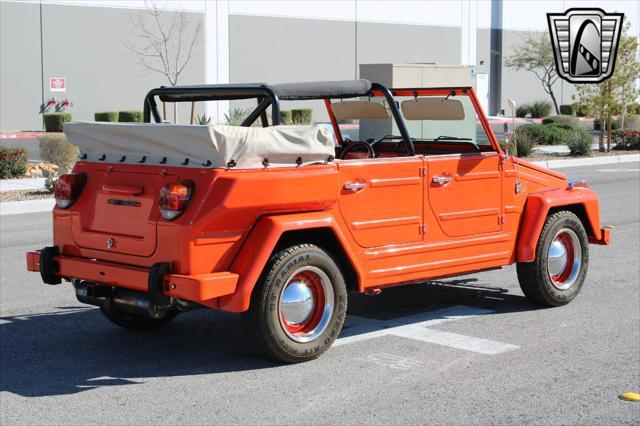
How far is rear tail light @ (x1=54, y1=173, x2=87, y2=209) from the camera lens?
286 inches

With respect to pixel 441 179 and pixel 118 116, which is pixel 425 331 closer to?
pixel 441 179

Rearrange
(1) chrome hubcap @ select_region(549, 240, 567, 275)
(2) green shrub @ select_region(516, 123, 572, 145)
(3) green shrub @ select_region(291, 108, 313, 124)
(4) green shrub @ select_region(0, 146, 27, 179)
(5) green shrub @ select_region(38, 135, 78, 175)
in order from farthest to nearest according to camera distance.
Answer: (3) green shrub @ select_region(291, 108, 313, 124) < (2) green shrub @ select_region(516, 123, 572, 145) < (5) green shrub @ select_region(38, 135, 78, 175) < (4) green shrub @ select_region(0, 146, 27, 179) < (1) chrome hubcap @ select_region(549, 240, 567, 275)

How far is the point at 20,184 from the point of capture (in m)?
20.5

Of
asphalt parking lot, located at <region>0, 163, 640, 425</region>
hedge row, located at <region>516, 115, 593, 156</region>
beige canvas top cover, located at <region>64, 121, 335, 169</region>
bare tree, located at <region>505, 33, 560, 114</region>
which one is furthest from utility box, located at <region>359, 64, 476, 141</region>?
bare tree, located at <region>505, 33, 560, 114</region>

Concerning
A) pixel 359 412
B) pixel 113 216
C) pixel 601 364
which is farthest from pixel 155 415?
pixel 601 364

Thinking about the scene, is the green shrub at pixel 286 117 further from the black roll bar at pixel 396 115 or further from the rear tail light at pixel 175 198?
the rear tail light at pixel 175 198

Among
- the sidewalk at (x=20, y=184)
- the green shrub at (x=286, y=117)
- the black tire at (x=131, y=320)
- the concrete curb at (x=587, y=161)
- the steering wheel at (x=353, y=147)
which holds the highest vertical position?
the green shrub at (x=286, y=117)

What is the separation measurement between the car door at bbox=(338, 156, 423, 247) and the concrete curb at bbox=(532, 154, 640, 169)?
62.3 feet

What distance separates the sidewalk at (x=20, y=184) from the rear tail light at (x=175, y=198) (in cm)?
1383

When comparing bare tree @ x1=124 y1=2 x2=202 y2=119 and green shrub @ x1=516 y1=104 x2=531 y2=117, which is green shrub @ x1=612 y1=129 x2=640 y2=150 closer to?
bare tree @ x1=124 y1=2 x2=202 y2=119

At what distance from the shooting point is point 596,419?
5.83 metres

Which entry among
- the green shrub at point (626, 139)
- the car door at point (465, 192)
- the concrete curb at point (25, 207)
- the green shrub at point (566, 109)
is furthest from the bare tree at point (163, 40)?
the car door at point (465, 192)

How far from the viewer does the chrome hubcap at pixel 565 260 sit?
28.8 ft

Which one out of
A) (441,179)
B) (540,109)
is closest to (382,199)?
(441,179)
